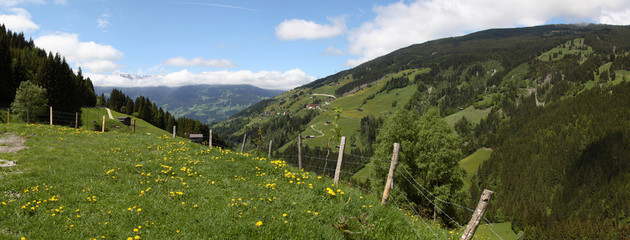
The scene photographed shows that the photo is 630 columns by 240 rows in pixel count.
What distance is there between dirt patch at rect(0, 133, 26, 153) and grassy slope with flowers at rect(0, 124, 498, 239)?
452 cm

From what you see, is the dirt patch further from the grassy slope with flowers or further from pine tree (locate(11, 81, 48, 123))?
pine tree (locate(11, 81, 48, 123))

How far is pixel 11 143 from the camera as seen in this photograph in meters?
18.6

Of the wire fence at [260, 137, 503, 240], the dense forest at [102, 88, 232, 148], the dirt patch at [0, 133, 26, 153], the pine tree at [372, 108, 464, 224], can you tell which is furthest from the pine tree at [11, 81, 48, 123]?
the dense forest at [102, 88, 232, 148]

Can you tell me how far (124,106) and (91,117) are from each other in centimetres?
5335

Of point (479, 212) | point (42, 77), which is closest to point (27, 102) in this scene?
point (42, 77)

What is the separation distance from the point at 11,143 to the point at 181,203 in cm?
1833

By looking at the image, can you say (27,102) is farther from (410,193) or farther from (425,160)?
(425,160)

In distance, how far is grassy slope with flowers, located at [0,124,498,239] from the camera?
7.27 metres

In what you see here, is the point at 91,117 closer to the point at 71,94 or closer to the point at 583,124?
the point at 71,94

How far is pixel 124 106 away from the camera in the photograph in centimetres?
12650

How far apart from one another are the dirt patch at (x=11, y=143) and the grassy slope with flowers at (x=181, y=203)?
452cm

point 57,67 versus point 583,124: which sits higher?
point 57,67

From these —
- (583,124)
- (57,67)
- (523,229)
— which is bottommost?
(523,229)

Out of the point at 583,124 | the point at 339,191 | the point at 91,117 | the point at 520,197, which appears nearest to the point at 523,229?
the point at 520,197
